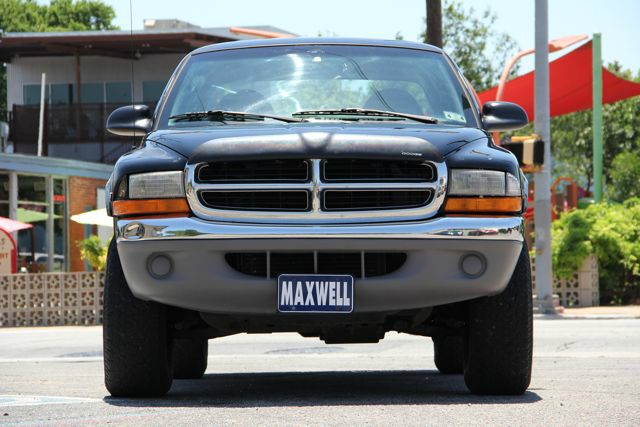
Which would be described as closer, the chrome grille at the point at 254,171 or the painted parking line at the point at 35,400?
the chrome grille at the point at 254,171

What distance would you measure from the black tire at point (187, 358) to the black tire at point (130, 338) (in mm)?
2089

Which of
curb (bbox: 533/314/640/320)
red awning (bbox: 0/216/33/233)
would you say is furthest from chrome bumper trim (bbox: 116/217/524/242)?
red awning (bbox: 0/216/33/233)

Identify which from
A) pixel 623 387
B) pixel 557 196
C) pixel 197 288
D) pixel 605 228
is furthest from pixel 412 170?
pixel 557 196

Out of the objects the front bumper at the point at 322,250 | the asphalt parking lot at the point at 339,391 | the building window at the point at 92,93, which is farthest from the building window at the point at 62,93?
the front bumper at the point at 322,250

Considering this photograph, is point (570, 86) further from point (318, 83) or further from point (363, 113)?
point (363, 113)

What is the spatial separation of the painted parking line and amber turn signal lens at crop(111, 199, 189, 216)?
1037 mm

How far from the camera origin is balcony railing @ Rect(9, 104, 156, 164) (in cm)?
4047

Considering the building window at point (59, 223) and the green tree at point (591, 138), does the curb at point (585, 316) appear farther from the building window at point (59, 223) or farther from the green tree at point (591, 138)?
the green tree at point (591, 138)

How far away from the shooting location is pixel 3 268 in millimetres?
23984

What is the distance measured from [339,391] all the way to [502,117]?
5.67 ft

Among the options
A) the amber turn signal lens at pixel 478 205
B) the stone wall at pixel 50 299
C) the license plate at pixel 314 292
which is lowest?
the stone wall at pixel 50 299

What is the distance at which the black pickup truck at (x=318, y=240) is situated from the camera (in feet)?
20.5

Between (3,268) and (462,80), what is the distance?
17570 mm

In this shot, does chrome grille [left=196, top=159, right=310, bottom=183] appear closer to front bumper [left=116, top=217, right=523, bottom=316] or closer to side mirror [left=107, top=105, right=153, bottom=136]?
front bumper [left=116, top=217, right=523, bottom=316]
